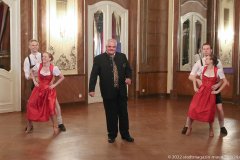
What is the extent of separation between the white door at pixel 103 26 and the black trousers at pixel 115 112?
13.9 ft

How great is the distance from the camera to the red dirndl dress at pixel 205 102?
17.9ft

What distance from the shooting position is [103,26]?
9.39 m

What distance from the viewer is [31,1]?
7934 millimetres

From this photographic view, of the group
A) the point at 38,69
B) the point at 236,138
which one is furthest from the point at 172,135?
the point at 38,69

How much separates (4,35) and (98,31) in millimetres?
2386

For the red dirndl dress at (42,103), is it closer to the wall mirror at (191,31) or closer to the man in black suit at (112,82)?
the man in black suit at (112,82)

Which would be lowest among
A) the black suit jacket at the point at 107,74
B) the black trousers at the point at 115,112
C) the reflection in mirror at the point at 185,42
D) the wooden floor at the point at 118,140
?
the wooden floor at the point at 118,140

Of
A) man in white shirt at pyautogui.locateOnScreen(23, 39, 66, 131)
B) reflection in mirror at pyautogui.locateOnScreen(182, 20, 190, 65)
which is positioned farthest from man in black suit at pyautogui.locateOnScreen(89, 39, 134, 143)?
reflection in mirror at pyautogui.locateOnScreen(182, 20, 190, 65)

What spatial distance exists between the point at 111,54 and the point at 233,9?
198 inches

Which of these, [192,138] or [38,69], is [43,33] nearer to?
Result: [38,69]

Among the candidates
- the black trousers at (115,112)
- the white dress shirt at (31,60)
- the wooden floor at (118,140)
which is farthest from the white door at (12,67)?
the black trousers at (115,112)

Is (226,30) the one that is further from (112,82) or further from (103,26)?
(112,82)

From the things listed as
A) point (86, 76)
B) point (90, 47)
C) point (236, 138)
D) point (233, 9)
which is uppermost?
point (233, 9)

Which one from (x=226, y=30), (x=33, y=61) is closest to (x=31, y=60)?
(x=33, y=61)
